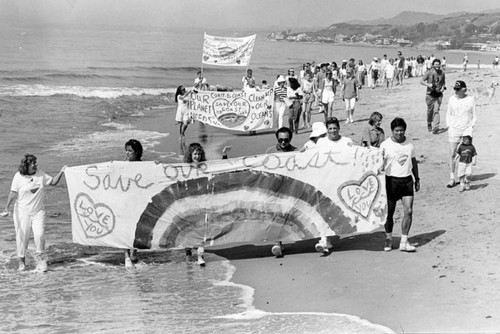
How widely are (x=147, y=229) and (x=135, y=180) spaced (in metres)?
0.69

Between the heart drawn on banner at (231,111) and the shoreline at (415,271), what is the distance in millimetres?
9113

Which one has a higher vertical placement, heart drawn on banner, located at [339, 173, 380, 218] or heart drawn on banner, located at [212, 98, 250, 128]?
heart drawn on banner, located at [212, 98, 250, 128]

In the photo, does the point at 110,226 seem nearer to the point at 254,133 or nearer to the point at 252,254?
the point at 252,254

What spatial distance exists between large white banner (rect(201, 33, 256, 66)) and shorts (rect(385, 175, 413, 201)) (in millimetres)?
14405

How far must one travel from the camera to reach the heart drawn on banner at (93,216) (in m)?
8.86

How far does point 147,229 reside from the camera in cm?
895

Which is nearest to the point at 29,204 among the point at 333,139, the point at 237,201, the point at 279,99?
the point at 237,201

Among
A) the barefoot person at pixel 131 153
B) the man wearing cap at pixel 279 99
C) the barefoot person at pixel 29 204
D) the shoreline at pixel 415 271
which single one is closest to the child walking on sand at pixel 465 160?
the shoreline at pixel 415 271

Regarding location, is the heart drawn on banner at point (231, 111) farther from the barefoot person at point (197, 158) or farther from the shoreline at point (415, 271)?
the barefoot person at point (197, 158)

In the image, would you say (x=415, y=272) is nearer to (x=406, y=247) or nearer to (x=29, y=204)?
(x=406, y=247)

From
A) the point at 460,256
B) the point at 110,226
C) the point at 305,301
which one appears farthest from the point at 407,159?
the point at 110,226

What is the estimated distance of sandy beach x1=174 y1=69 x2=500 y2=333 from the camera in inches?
271

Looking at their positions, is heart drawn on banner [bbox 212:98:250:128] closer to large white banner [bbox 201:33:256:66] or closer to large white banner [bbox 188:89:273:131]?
large white banner [bbox 188:89:273:131]

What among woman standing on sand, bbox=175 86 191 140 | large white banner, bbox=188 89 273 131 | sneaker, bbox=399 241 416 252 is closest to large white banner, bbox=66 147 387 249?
sneaker, bbox=399 241 416 252
